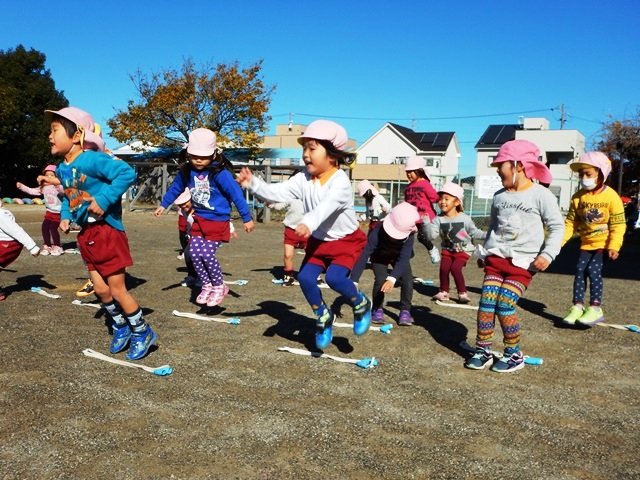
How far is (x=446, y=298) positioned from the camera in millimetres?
8203

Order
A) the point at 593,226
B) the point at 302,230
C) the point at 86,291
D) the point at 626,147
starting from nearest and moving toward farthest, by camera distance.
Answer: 1. the point at 302,230
2. the point at 593,226
3. the point at 86,291
4. the point at 626,147

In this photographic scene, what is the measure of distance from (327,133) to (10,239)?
4880mm

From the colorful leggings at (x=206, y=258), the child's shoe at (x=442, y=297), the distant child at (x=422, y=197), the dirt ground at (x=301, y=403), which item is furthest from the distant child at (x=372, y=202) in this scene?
the colorful leggings at (x=206, y=258)

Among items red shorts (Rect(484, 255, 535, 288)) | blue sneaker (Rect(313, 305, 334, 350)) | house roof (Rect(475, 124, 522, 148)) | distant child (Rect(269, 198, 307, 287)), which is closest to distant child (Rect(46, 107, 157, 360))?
blue sneaker (Rect(313, 305, 334, 350))

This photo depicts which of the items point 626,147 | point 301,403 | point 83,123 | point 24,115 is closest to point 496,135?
point 626,147

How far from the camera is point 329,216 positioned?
16.3 feet

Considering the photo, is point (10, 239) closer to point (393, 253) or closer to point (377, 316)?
point (377, 316)

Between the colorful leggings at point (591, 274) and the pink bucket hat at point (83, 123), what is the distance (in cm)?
578

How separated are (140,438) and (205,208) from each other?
3.60 metres

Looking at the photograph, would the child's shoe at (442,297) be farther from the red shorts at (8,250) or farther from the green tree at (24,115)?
the green tree at (24,115)

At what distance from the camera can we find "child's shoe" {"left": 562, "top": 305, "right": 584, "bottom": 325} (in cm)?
686

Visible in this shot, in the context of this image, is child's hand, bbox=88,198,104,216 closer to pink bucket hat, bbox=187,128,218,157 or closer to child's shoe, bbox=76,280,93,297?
pink bucket hat, bbox=187,128,218,157

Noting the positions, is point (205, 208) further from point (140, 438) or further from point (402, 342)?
point (140, 438)

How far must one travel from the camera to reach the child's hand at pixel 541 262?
4.83 m
